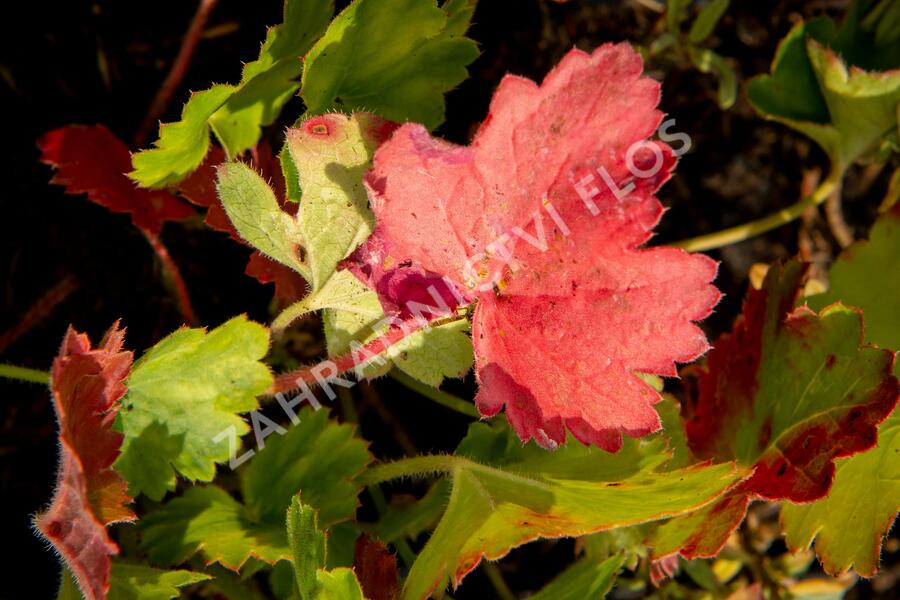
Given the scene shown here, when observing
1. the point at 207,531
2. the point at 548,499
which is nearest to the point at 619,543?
the point at 548,499

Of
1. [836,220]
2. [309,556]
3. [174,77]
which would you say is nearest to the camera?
[309,556]

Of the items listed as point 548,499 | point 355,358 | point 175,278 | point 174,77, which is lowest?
point 548,499

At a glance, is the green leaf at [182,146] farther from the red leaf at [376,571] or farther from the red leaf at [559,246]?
the red leaf at [376,571]

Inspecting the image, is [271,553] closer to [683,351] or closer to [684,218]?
[683,351]

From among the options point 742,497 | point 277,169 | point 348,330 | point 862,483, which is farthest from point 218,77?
point 862,483

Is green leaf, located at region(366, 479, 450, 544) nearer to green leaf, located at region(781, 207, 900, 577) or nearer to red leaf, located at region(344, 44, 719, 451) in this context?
red leaf, located at region(344, 44, 719, 451)

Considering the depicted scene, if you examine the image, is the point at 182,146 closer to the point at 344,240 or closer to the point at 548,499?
the point at 344,240

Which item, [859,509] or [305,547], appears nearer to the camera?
[305,547]
